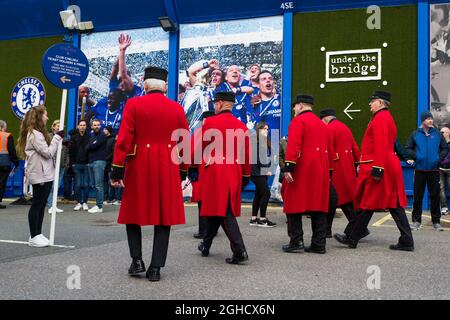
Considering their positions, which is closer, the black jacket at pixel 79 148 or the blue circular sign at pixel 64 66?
the blue circular sign at pixel 64 66

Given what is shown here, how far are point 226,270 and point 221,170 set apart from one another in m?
1.14

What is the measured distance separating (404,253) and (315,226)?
114cm

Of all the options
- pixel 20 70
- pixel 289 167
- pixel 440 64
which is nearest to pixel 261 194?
pixel 289 167

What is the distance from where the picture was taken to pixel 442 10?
11.5 metres

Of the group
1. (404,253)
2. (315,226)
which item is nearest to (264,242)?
(315,226)

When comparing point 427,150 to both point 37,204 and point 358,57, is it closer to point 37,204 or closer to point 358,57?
point 358,57

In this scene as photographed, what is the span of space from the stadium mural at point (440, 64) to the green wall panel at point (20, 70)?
1090 cm

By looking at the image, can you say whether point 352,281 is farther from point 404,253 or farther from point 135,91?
point 135,91

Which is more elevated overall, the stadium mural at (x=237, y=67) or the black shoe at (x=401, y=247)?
the stadium mural at (x=237, y=67)

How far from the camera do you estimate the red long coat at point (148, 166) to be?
14.9ft

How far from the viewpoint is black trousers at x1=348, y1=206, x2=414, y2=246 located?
20.2 ft

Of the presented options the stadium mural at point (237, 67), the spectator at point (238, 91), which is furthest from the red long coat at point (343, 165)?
the spectator at point (238, 91)

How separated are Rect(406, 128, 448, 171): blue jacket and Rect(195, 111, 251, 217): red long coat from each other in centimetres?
388

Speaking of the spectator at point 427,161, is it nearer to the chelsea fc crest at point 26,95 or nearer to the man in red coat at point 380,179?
the man in red coat at point 380,179
